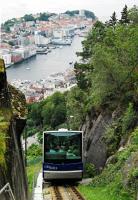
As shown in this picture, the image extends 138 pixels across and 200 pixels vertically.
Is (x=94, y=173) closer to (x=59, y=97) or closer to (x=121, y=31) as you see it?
(x=121, y=31)

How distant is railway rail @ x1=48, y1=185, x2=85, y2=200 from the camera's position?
17.9 meters

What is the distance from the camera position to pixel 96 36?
42.7 metres

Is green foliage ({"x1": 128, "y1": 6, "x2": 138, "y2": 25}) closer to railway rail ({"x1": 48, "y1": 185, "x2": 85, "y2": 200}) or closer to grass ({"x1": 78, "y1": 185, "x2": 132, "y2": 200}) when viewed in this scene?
railway rail ({"x1": 48, "y1": 185, "x2": 85, "y2": 200})

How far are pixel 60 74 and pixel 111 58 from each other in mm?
147061

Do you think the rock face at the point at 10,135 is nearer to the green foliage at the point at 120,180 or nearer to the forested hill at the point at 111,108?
the green foliage at the point at 120,180

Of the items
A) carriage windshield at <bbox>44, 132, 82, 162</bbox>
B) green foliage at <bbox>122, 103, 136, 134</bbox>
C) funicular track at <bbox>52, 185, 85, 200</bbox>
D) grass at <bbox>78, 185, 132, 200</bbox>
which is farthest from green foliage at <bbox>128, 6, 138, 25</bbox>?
grass at <bbox>78, 185, 132, 200</bbox>

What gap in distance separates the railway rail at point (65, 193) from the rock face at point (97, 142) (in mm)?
5002

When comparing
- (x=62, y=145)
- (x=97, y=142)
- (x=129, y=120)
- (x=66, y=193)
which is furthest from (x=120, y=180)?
(x=97, y=142)

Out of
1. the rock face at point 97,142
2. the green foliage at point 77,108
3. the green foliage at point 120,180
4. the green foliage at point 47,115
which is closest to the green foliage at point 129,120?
the rock face at point 97,142

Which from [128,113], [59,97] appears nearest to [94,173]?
[128,113]

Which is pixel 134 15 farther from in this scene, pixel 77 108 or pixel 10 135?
pixel 10 135

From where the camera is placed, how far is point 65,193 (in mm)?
19281

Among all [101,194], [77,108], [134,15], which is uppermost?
[134,15]

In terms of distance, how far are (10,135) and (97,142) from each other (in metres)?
19.1
